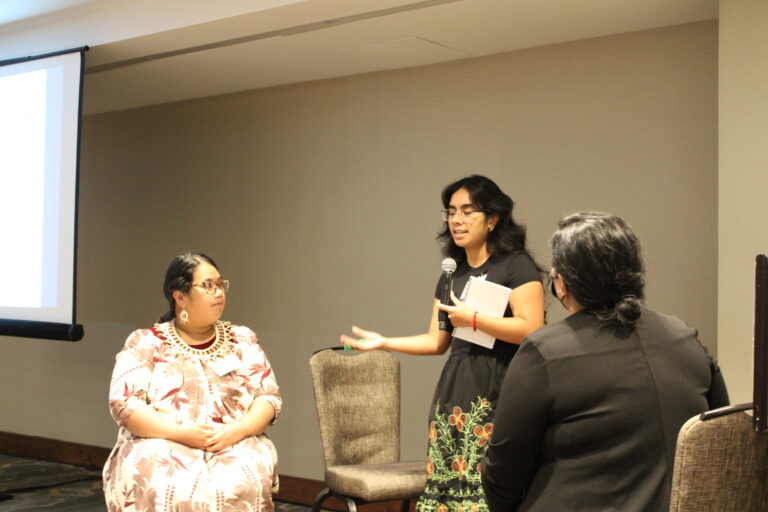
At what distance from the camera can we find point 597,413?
5.75ft

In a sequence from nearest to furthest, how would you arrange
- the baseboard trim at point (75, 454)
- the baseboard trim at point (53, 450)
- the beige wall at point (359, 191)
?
the beige wall at point (359, 191), the baseboard trim at point (75, 454), the baseboard trim at point (53, 450)

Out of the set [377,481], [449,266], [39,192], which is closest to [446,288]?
[449,266]

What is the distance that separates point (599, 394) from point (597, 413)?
4cm

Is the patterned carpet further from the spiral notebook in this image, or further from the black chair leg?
the spiral notebook

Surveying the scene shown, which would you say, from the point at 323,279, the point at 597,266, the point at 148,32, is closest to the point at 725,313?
the point at 597,266

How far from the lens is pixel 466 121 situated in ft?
15.0

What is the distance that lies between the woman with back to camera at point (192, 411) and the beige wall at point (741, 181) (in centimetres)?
176

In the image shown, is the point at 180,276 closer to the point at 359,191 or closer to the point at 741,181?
the point at 359,191

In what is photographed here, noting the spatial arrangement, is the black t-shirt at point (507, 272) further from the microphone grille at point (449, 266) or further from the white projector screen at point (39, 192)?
the white projector screen at point (39, 192)

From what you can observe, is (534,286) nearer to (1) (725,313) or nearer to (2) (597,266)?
(1) (725,313)

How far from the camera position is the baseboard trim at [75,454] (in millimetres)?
5074

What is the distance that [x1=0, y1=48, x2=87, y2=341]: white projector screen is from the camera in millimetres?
4441

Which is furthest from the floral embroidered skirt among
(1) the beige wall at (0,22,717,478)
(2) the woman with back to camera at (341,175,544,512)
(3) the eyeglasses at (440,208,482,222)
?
(1) the beige wall at (0,22,717,478)

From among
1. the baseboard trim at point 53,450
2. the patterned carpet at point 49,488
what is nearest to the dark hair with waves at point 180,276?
the patterned carpet at point 49,488
